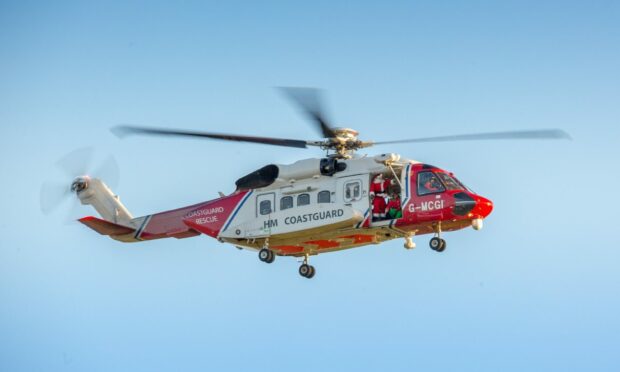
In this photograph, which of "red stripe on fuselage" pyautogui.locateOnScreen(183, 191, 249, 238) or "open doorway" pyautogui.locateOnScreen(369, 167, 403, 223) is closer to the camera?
"open doorway" pyautogui.locateOnScreen(369, 167, 403, 223)

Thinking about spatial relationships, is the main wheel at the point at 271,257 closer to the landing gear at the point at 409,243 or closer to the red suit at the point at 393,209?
the red suit at the point at 393,209

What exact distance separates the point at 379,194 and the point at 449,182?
5.82 feet

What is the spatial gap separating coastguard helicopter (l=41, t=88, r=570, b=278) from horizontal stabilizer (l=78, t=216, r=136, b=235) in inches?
7.0

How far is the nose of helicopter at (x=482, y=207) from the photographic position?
23.8m

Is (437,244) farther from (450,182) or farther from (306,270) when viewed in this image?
(306,270)

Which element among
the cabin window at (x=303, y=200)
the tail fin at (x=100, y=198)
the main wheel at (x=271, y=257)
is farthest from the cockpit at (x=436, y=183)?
the tail fin at (x=100, y=198)

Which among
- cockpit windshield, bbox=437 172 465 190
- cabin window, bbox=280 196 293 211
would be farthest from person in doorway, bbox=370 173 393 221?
cabin window, bbox=280 196 293 211

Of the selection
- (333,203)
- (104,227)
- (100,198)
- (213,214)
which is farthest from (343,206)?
(100,198)

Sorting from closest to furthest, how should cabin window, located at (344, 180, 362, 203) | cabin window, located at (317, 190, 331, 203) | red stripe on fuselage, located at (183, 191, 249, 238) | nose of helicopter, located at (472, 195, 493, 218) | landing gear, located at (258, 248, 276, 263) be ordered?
nose of helicopter, located at (472, 195, 493, 218) → cabin window, located at (344, 180, 362, 203) → cabin window, located at (317, 190, 331, 203) → landing gear, located at (258, 248, 276, 263) → red stripe on fuselage, located at (183, 191, 249, 238)

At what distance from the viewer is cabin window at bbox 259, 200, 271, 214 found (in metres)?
25.7

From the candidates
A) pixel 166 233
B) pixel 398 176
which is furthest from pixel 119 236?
pixel 398 176

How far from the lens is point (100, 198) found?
94.0 ft

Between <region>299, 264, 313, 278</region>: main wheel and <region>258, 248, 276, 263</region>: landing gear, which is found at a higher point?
<region>258, 248, 276, 263</region>: landing gear

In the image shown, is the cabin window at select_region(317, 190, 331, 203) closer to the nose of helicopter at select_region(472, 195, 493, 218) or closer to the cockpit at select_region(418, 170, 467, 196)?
the cockpit at select_region(418, 170, 467, 196)
